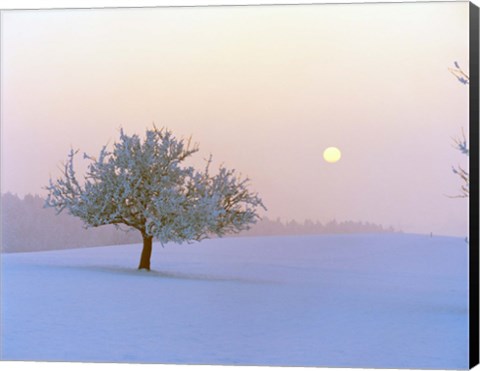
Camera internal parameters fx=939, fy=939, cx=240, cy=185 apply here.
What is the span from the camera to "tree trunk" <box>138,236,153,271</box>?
64.3ft

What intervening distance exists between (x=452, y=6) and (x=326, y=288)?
5.45 m

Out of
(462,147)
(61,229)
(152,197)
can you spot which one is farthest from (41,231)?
(462,147)

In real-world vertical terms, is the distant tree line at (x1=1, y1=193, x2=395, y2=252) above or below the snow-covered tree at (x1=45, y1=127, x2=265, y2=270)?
below

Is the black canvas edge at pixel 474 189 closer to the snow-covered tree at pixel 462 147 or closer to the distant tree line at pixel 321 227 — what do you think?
the snow-covered tree at pixel 462 147

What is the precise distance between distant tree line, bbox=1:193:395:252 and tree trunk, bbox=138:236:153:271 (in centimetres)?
42

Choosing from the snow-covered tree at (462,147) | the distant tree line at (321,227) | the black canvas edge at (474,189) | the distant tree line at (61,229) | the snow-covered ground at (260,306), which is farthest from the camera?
the distant tree line at (61,229)

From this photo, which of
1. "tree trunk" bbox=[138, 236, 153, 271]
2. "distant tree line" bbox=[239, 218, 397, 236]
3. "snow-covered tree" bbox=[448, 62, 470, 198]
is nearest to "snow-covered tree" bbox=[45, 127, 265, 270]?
"tree trunk" bbox=[138, 236, 153, 271]

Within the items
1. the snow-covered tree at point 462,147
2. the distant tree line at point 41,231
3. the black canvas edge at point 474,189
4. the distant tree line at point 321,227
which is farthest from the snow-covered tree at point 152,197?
the black canvas edge at point 474,189

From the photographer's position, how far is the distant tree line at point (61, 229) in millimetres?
17094

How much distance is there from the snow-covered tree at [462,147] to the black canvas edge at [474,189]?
325 millimetres

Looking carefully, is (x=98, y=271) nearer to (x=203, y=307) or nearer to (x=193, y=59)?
(x=203, y=307)

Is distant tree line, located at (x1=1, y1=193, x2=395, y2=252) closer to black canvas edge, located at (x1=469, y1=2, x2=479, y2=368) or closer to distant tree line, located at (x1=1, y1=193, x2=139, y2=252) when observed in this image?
distant tree line, located at (x1=1, y1=193, x2=139, y2=252)

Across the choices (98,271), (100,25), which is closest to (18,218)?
(98,271)

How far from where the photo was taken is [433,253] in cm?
1748
